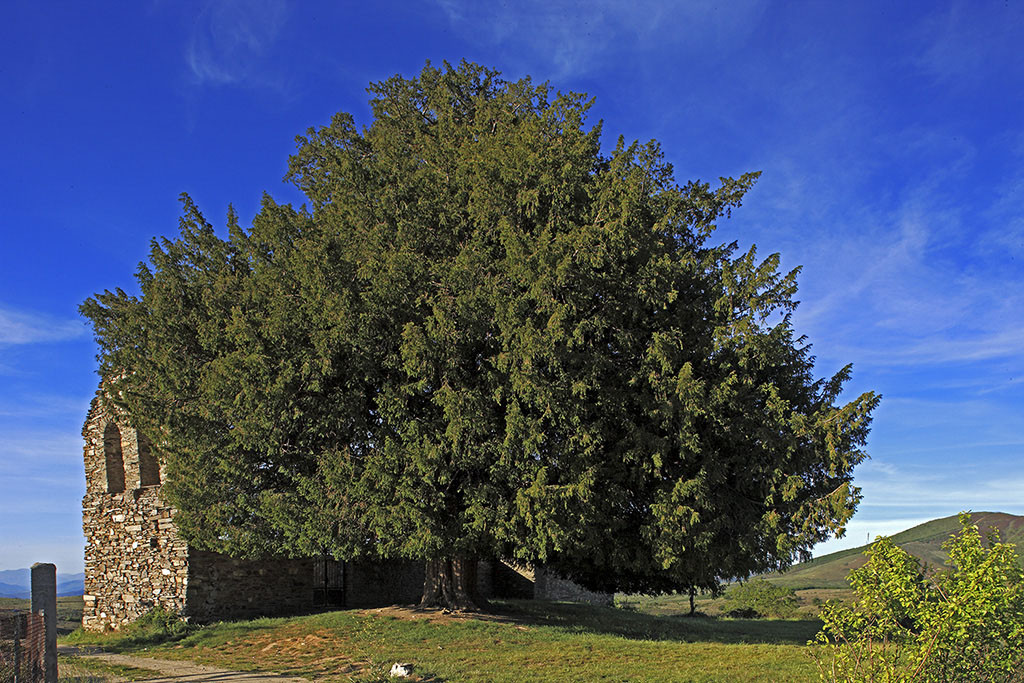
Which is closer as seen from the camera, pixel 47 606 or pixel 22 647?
pixel 22 647

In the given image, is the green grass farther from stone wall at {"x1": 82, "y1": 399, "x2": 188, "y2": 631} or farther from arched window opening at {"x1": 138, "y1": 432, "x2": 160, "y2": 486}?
arched window opening at {"x1": 138, "y1": 432, "x2": 160, "y2": 486}

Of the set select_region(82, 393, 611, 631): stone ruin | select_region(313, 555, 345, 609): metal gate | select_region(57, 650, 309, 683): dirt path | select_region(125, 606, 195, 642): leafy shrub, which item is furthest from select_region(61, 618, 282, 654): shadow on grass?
select_region(313, 555, 345, 609): metal gate

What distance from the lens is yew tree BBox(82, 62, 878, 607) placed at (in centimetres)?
1418

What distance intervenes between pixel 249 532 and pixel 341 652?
3574mm

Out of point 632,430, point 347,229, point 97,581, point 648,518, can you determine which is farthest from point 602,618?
point 97,581

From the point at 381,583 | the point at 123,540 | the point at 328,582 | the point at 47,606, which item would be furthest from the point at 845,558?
the point at 47,606

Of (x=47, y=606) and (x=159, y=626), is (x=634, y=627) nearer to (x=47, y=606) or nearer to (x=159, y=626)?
(x=159, y=626)

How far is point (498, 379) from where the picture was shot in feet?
47.3

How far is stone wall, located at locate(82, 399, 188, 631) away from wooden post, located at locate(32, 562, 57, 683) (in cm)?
975

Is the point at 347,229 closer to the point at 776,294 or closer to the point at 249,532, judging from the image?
the point at 249,532

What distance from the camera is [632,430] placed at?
15.2 meters

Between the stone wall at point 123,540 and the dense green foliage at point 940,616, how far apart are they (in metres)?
15.8

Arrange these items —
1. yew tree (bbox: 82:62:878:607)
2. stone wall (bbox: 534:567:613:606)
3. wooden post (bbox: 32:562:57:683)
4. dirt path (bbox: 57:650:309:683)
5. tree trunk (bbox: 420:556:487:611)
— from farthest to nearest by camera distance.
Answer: stone wall (bbox: 534:567:613:606) → tree trunk (bbox: 420:556:487:611) → yew tree (bbox: 82:62:878:607) → dirt path (bbox: 57:650:309:683) → wooden post (bbox: 32:562:57:683)

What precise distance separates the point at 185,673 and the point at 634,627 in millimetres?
10471
